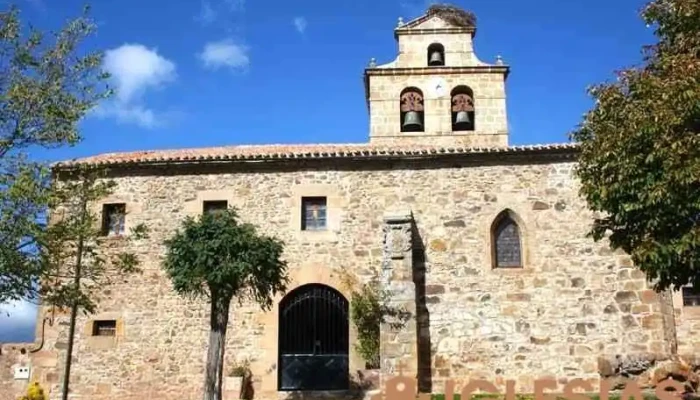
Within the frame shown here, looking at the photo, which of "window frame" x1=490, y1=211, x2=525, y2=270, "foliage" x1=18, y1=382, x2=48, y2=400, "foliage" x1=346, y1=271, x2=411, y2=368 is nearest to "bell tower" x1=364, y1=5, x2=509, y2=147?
"window frame" x1=490, y1=211, x2=525, y2=270

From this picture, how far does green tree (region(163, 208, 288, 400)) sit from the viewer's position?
1357 centimetres

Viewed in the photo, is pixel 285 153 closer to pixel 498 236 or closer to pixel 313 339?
pixel 313 339

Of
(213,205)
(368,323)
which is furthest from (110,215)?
(368,323)

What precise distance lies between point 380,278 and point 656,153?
314 inches

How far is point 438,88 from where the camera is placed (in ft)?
73.3

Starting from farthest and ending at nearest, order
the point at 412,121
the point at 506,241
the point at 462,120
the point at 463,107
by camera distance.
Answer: the point at 463,107 → the point at 412,121 → the point at 462,120 → the point at 506,241

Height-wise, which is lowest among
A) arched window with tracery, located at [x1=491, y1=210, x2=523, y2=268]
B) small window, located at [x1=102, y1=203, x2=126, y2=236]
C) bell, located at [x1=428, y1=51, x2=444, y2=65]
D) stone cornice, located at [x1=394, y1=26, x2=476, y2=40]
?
arched window with tracery, located at [x1=491, y1=210, x2=523, y2=268]

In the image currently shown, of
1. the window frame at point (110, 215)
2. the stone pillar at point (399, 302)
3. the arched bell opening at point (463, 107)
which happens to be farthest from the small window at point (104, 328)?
the arched bell opening at point (463, 107)

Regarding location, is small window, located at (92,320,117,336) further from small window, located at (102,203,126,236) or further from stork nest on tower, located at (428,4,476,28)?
stork nest on tower, located at (428,4,476,28)

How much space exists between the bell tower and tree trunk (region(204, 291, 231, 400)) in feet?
31.0

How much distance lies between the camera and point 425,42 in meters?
23.0

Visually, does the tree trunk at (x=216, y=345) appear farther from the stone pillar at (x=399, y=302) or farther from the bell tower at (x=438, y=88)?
the bell tower at (x=438, y=88)

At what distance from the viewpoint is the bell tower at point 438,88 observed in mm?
21844

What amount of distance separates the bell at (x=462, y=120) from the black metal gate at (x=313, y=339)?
24.9ft
